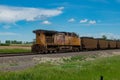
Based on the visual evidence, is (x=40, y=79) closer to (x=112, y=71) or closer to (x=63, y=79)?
(x=63, y=79)

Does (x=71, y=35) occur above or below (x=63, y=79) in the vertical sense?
above

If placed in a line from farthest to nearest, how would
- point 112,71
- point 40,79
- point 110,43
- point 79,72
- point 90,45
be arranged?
point 110,43 → point 90,45 → point 112,71 → point 79,72 → point 40,79

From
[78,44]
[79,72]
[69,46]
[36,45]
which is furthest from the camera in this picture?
[78,44]

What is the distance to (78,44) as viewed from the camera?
183 ft

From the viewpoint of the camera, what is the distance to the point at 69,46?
169 feet

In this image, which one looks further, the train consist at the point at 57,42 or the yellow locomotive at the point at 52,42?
the train consist at the point at 57,42

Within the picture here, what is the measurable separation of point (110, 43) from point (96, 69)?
60.0 meters

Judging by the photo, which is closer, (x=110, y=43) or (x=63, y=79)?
(x=63, y=79)

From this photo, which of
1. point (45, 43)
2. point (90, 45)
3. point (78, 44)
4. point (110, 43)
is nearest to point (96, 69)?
point (45, 43)

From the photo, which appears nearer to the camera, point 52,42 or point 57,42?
point 52,42

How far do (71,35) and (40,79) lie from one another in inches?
1533

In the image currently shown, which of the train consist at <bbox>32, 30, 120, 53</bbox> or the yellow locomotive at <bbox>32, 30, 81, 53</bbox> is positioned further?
the train consist at <bbox>32, 30, 120, 53</bbox>

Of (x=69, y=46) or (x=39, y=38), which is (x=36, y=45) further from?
(x=69, y=46)

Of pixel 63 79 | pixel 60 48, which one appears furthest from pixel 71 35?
pixel 63 79
